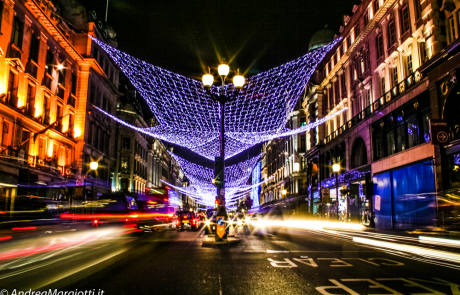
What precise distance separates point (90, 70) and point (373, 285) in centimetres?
4250

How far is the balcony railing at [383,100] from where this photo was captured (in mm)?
24759

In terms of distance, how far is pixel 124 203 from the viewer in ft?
75.4

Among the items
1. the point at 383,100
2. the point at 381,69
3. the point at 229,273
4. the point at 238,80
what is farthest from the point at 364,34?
the point at 229,273

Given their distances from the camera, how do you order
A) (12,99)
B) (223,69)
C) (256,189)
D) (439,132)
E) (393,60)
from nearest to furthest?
(223,69), (439,132), (12,99), (393,60), (256,189)

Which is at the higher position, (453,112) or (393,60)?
(393,60)

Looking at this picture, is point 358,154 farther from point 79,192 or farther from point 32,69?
point 32,69

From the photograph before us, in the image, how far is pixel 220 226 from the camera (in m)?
14.6

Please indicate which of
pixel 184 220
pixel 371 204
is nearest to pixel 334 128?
pixel 371 204

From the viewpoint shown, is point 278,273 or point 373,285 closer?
point 373,285

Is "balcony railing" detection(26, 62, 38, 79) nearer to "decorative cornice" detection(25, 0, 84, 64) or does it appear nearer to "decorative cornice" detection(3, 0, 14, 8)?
"decorative cornice" detection(25, 0, 84, 64)

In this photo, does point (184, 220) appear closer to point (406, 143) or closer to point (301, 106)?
point (406, 143)

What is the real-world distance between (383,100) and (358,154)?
777 cm

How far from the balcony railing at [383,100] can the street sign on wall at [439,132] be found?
14.9 feet

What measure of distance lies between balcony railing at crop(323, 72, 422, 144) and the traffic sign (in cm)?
1695
